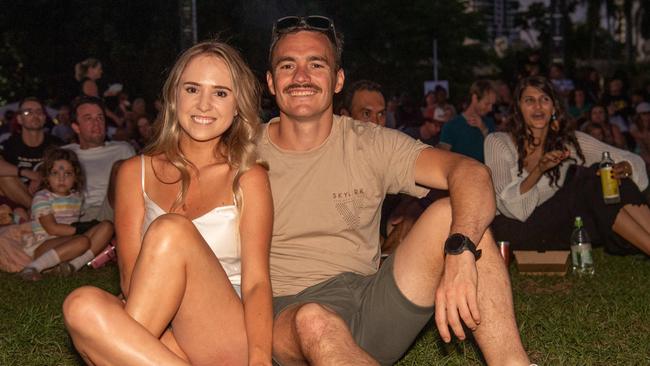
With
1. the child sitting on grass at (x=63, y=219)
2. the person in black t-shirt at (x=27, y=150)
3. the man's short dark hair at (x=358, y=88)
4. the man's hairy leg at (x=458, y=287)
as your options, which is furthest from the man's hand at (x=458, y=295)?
the person in black t-shirt at (x=27, y=150)

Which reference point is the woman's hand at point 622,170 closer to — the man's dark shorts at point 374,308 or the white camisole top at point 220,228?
the man's dark shorts at point 374,308

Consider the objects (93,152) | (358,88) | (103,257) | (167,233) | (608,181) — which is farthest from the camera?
(93,152)

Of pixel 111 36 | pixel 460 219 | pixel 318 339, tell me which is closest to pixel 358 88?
pixel 460 219

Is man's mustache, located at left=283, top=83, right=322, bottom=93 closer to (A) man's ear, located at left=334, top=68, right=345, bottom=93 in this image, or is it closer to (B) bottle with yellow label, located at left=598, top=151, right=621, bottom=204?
(A) man's ear, located at left=334, top=68, right=345, bottom=93

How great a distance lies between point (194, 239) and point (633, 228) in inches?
207

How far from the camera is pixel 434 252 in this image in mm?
3730

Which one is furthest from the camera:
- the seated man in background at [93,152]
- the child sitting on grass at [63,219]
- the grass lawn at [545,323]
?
the seated man in background at [93,152]

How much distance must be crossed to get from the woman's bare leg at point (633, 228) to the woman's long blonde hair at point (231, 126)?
15.1 ft

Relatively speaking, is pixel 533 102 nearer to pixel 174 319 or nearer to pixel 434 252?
pixel 434 252

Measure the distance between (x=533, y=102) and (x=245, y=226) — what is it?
14.7 ft

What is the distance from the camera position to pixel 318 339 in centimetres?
343

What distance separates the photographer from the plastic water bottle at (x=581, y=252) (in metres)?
7.72

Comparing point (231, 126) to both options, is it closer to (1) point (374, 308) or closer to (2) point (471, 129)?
(1) point (374, 308)

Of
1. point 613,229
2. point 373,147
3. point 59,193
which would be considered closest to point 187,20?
point 59,193
